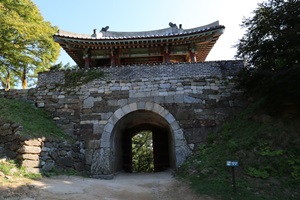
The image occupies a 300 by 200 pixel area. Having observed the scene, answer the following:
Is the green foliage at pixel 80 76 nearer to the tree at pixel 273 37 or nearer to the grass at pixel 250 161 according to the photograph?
the grass at pixel 250 161

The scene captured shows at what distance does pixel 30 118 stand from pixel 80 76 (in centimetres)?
265

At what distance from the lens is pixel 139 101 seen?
955 cm

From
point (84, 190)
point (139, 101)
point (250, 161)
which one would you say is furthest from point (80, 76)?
point (250, 161)

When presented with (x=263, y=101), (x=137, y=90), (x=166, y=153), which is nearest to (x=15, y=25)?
(x=137, y=90)

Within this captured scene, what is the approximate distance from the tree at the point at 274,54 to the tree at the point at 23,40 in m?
12.4

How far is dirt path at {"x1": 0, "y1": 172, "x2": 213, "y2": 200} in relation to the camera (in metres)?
Result: 5.21

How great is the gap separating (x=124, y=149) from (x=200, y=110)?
511 cm

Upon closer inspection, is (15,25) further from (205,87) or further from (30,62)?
(205,87)

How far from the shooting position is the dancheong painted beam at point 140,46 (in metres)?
10.8

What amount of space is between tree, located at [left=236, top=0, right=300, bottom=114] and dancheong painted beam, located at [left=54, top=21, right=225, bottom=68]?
2.16 m

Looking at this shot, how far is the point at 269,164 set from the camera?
661cm

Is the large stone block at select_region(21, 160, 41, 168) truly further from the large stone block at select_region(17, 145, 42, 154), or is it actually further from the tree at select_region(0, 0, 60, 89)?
the tree at select_region(0, 0, 60, 89)

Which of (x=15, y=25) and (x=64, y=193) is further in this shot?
(x=15, y=25)

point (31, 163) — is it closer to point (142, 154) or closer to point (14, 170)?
point (14, 170)
